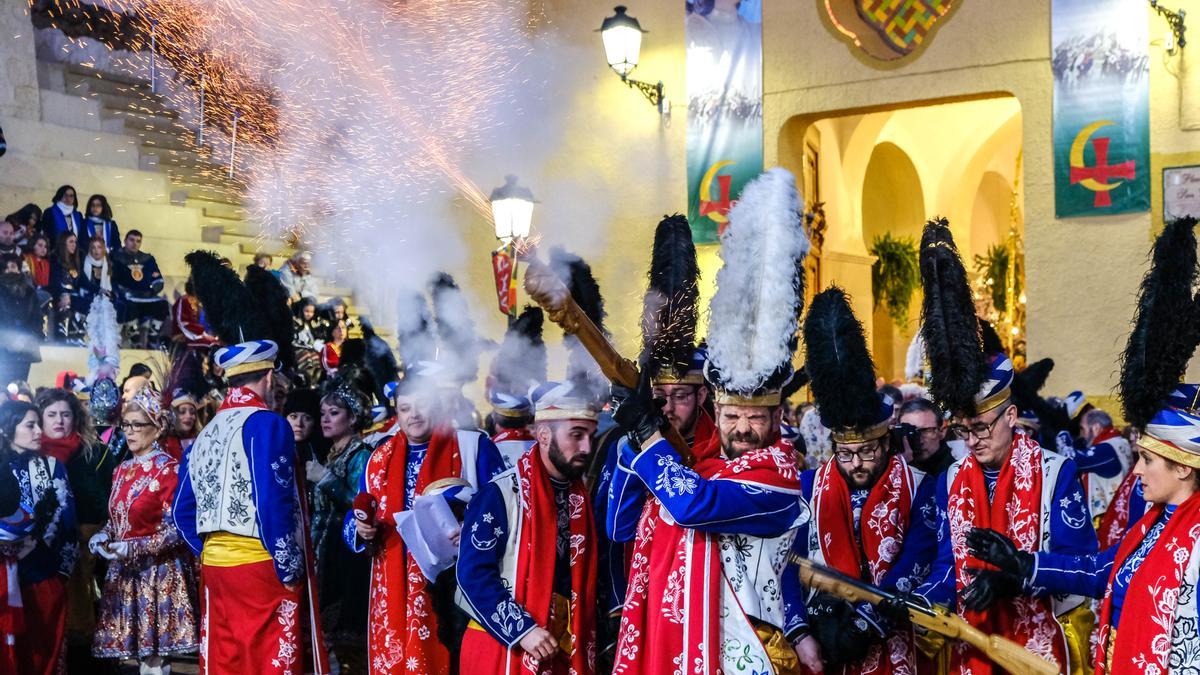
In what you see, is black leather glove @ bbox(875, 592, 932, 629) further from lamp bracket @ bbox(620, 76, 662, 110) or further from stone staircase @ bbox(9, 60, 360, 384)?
stone staircase @ bbox(9, 60, 360, 384)

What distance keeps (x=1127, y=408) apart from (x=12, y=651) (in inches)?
233

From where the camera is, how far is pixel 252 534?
6.30 metres

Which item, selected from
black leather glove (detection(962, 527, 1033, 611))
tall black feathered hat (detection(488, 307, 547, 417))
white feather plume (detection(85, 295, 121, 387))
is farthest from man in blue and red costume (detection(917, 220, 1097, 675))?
white feather plume (detection(85, 295, 121, 387))

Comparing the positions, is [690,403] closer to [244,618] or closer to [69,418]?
[244,618]

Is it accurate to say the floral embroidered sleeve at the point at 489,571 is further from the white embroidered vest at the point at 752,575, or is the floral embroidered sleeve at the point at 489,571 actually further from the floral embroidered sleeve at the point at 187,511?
the floral embroidered sleeve at the point at 187,511

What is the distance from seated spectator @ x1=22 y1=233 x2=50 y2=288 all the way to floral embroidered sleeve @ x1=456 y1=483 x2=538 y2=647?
10.7m

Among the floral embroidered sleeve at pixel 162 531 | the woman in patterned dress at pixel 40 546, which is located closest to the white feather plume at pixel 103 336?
the woman in patterned dress at pixel 40 546

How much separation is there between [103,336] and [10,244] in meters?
1.35

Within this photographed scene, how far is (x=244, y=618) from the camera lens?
20.8 ft

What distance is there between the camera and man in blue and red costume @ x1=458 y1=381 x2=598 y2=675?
4.81 meters

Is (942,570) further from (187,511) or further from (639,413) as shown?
(187,511)

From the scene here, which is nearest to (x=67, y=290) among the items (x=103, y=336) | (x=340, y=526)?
(x=103, y=336)

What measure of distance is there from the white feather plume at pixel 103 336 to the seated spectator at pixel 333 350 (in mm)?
2309

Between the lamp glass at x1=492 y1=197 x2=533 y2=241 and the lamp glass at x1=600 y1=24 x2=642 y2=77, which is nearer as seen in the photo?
the lamp glass at x1=492 y1=197 x2=533 y2=241
